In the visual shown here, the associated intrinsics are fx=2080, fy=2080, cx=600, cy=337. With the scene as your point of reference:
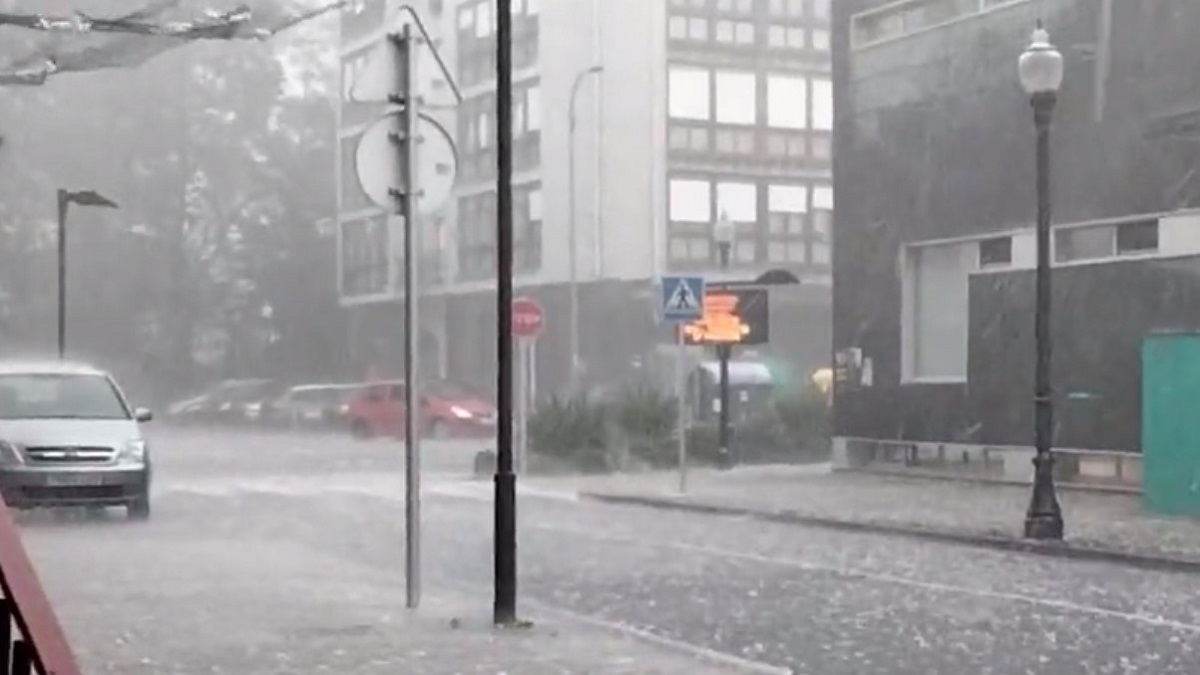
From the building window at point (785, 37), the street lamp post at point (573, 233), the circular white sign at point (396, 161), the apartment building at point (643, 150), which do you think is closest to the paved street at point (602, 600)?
the circular white sign at point (396, 161)

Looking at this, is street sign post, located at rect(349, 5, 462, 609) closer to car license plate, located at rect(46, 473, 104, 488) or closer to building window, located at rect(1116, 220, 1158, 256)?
car license plate, located at rect(46, 473, 104, 488)

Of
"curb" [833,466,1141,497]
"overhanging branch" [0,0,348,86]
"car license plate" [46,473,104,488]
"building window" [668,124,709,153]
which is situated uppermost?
"building window" [668,124,709,153]

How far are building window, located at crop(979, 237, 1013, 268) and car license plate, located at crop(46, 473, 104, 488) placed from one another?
1202cm

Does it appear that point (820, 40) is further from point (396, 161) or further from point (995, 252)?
point (396, 161)

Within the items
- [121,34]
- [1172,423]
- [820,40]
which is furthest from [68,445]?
[820,40]

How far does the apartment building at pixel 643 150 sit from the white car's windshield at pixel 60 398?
2864 cm

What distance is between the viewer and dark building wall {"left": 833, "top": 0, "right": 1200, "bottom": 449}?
2380 centimetres

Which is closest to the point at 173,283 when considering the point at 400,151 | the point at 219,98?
the point at 219,98

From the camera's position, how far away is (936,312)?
1145 inches

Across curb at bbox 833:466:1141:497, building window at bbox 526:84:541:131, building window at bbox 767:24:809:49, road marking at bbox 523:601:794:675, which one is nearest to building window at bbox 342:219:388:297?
building window at bbox 526:84:541:131

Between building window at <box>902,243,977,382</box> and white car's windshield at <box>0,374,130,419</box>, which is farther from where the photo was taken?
building window at <box>902,243,977,382</box>

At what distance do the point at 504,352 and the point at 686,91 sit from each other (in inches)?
1652

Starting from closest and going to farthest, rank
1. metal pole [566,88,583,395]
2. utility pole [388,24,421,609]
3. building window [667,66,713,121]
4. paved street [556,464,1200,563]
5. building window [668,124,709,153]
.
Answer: utility pole [388,24,421,609], paved street [556,464,1200,563], metal pole [566,88,583,395], building window [667,66,713,121], building window [668,124,709,153]

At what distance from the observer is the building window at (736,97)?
53406mm
